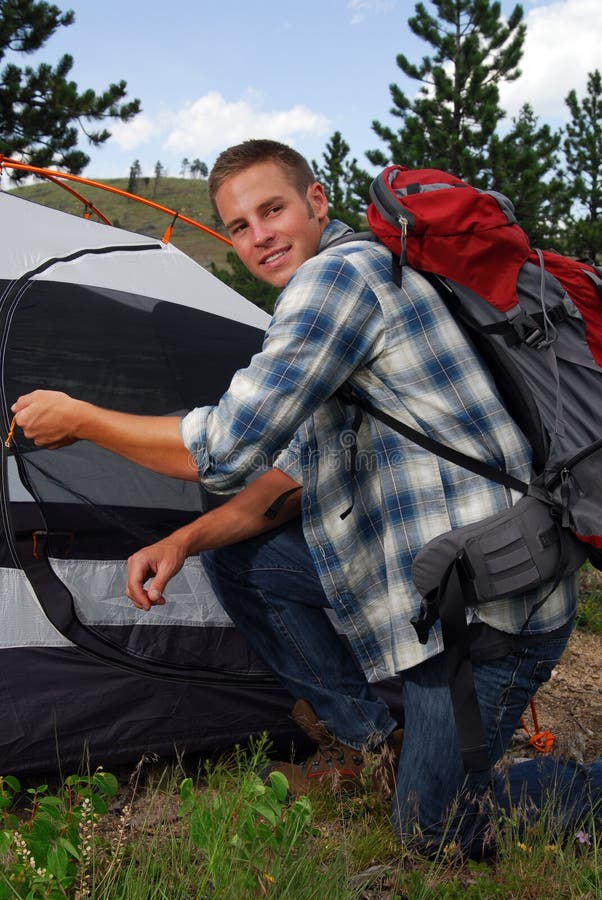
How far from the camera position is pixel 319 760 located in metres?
2.55

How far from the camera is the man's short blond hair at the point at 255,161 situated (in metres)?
2.39

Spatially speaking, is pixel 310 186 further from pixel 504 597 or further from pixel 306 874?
pixel 306 874

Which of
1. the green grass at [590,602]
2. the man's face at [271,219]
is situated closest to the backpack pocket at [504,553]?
the man's face at [271,219]

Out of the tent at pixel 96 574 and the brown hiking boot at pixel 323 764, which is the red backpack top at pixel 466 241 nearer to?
the brown hiking boot at pixel 323 764

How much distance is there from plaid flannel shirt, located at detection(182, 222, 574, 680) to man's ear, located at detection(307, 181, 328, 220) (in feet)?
1.34

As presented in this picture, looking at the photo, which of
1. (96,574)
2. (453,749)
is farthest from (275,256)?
(453,749)

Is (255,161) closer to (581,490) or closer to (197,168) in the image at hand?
(581,490)

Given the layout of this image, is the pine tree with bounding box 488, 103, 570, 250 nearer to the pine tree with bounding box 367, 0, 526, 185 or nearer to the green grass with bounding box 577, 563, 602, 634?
the pine tree with bounding box 367, 0, 526, 185

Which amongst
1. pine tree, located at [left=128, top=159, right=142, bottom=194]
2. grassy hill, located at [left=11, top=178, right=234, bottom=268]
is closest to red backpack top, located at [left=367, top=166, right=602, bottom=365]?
grassy hill, located at [left=11, top=178, right=234, bottom=268]

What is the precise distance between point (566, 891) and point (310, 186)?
189 cm

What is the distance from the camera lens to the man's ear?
8.00ft

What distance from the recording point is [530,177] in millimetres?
15867

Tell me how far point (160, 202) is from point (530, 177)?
79.2 meters

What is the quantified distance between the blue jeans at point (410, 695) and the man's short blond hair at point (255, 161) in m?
1.01
